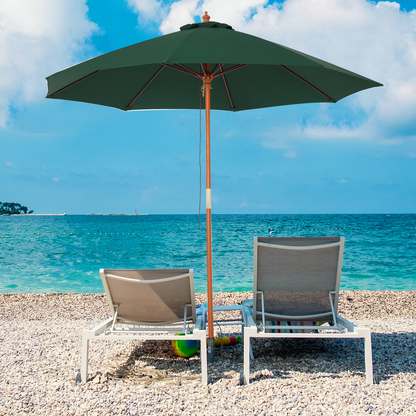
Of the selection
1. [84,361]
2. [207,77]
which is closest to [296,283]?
[84,361]

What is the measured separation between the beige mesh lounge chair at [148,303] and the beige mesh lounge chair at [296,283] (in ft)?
1.57

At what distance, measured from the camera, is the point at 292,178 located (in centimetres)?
4016

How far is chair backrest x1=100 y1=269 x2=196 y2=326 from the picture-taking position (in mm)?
2592

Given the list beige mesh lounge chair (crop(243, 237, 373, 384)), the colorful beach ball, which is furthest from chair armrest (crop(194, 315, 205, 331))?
beige mesh lounge chair (crop(243, 237, 373, 384))

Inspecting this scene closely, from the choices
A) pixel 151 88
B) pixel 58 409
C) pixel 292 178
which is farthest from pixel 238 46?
pixel 292 178

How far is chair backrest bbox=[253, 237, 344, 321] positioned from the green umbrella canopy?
1200 millimetres

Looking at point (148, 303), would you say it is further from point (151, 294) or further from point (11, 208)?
point (11, 208)

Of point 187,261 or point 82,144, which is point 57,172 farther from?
point 187,261

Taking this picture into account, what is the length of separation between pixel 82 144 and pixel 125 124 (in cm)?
604

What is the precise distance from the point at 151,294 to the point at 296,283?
3.49ft

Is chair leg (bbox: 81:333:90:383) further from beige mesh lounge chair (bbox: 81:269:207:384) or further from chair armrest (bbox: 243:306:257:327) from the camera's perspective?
chair armrest (bbox: 243:306:257:327)

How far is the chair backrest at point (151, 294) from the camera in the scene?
2592 millimetres

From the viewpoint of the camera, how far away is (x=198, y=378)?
250cm

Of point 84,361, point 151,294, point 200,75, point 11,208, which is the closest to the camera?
point 84,361
